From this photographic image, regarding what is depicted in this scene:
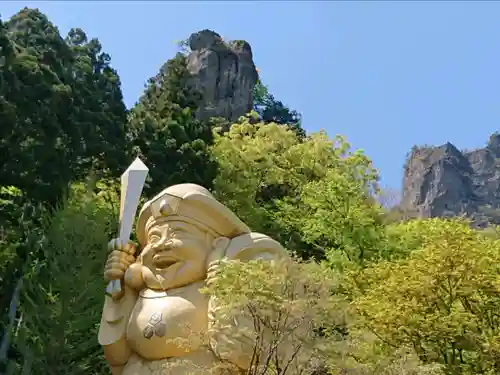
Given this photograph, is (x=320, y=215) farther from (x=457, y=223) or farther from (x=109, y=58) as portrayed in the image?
(x=109, y=58)

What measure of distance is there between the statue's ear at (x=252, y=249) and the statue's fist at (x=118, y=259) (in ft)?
3.08

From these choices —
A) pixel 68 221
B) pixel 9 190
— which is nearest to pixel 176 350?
pixel 68 221

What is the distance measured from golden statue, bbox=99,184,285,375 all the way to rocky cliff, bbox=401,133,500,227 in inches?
991

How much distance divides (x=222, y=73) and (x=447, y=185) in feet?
40.2

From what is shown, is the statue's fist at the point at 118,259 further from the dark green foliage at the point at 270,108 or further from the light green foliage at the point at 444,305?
the dark green foliage at the point at 270,108

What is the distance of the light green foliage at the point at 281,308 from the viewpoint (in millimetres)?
5617

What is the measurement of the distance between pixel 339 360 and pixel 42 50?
1240 cm

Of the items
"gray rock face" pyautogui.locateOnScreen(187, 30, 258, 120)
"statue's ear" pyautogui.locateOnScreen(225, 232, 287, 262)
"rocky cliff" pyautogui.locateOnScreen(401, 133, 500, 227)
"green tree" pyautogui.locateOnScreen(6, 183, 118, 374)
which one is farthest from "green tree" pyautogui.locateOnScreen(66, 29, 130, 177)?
"rocky cliff" pyautogui.locateOnScreen(401, 133, 500, 227)

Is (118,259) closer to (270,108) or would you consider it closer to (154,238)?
(154,238)

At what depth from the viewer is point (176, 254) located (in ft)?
23.3

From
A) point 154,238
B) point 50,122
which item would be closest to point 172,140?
point 50,122

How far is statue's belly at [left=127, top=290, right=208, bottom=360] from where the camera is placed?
21.4ft

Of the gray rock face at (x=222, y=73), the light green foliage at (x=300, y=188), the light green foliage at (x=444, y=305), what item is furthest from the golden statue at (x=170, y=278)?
the gray rock face at (x=222, y=73)

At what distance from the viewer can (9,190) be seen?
471 inches
